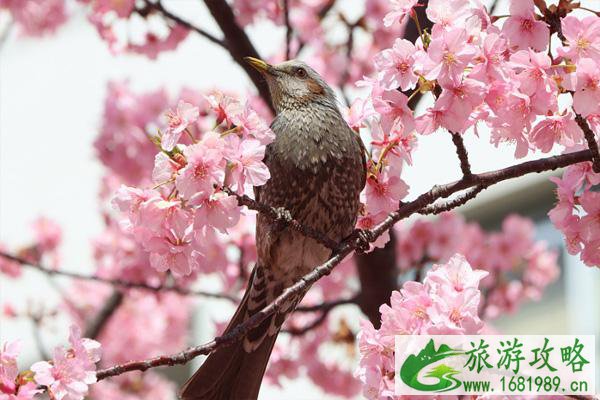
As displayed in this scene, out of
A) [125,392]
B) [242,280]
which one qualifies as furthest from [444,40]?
[125,392]

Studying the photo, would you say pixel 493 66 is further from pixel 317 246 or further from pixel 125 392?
pixel 125 392

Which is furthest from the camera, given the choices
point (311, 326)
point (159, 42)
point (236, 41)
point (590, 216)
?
point (159, 42)

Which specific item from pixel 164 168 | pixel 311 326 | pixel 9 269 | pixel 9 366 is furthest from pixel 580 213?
pixel 9 269

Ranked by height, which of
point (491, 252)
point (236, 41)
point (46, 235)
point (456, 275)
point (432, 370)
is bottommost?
point (432, 370)

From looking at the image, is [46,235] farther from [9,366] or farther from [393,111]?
[393,111]

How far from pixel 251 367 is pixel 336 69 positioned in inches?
96.4

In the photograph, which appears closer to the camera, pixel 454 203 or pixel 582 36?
pixel 582 36

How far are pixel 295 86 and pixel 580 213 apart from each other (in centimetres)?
111

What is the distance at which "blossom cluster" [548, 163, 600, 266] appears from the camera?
6.53 ft

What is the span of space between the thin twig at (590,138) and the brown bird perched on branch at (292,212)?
2.64ft

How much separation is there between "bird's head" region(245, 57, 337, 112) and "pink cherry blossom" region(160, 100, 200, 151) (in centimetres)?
99

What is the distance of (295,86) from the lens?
2812 millimetres

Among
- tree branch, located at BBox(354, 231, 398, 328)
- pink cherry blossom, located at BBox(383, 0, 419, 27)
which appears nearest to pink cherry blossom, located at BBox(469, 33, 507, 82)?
pink cherry blossom, located at BBox(383, 0, 419, 27)

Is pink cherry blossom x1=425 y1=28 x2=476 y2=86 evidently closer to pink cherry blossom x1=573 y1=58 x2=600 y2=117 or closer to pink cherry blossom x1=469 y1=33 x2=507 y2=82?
pink cherry blossom x1=469 y1=33 x2=507 y2=82
